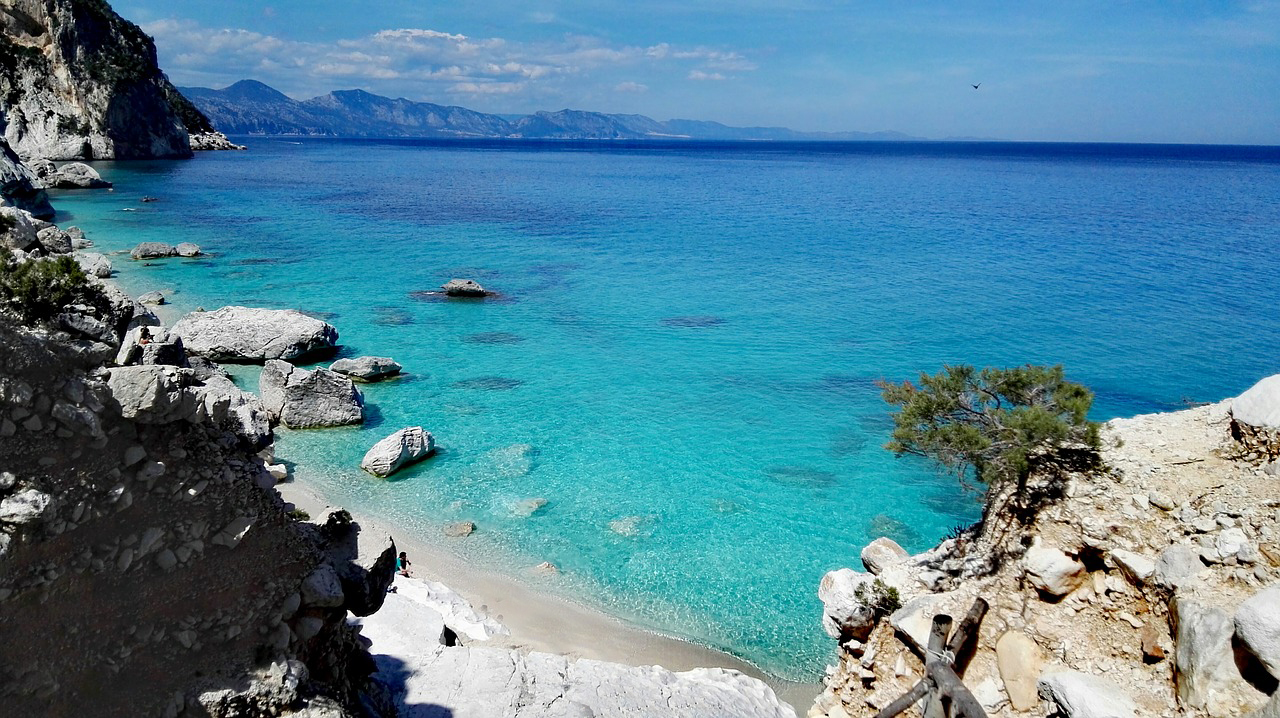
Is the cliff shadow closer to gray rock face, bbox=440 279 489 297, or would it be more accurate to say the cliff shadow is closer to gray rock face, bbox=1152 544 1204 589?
gray rock face, bbox=1152 544 1204 589

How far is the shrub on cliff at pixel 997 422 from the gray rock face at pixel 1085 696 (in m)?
3.35

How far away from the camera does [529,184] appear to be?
11225 centimetres

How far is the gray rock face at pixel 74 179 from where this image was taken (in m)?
80.2

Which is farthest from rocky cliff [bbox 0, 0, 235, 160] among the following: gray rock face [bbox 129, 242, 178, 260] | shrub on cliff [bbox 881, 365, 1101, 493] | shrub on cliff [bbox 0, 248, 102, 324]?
shrub on cliff [bbox 881, 365, 1101, 493]

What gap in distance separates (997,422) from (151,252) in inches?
2037

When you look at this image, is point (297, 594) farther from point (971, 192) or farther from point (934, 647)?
point (971, 192)

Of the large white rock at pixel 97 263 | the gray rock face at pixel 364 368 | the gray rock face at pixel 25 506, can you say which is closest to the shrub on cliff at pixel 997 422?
the gray rock face at pixel 25 506

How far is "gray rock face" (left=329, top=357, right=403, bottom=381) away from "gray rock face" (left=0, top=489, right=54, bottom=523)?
892 inches

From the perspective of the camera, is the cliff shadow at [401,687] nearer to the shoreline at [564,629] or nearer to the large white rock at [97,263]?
the shoreline at [564,629]

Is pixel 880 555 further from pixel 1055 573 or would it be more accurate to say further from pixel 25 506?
pixel 25 506

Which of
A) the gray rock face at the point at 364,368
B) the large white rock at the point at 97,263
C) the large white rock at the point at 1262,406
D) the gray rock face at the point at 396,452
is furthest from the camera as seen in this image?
the large white rock at the point at 97,263

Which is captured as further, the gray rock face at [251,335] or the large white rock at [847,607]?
the gray rock face at [251,335]

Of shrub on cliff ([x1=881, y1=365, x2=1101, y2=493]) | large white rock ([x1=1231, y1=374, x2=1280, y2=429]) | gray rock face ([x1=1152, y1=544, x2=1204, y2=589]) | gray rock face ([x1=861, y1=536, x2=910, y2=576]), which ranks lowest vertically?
gray rock face ([x1=861, y1=536, x2=910, y2=576])

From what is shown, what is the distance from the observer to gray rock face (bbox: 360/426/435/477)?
872 inches
